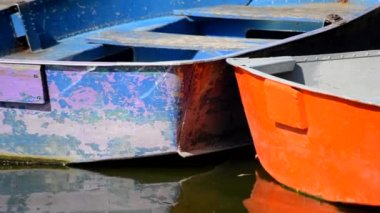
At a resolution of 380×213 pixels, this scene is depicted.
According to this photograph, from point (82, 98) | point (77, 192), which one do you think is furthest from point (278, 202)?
point (82, 98)

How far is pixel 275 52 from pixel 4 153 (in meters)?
1.58

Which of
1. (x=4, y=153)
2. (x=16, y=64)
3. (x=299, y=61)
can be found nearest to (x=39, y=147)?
(x=4, y=153)

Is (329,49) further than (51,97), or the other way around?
(329,49)

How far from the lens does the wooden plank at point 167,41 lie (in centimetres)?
397

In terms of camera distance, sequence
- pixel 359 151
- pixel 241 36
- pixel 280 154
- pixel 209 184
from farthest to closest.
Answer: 1. pixel 241 36
2. pixel 209 184
3. pixel 280 154
4. pixel 359 151

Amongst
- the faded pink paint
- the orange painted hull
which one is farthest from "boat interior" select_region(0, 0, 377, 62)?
the orange painted hull

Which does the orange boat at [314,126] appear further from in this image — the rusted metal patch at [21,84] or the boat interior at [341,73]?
the rusted metal patch at [21,84]

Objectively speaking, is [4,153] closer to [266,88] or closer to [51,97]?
[51,97]

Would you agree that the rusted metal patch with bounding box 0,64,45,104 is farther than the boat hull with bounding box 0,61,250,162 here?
Yes

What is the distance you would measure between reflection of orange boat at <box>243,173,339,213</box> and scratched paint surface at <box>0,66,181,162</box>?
51 centimetres

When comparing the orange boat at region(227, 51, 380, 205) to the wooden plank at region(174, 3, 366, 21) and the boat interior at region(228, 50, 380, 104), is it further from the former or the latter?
the wooden plank at region(174, 3, 366, 21)

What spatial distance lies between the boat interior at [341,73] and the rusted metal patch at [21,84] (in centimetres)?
123

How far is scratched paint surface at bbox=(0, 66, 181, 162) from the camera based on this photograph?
3.61 metres

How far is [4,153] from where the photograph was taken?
4016mm
